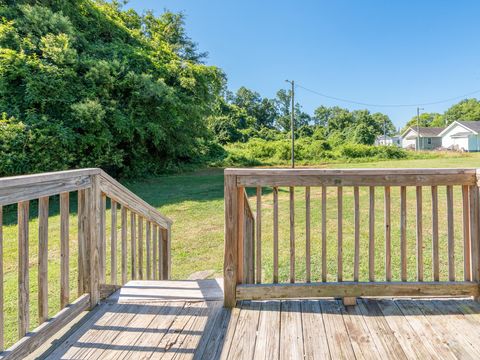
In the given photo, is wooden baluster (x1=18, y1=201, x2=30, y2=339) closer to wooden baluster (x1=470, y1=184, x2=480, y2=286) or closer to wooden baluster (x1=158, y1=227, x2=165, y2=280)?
wooden baluster (x1=158, y1=227, x2=165, y2=280)

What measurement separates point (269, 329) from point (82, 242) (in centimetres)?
124

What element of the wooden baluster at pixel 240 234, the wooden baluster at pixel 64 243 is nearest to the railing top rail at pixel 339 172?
the wooden baluster at pixel 240 234

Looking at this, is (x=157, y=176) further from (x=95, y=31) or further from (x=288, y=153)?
(x=288, y=153)

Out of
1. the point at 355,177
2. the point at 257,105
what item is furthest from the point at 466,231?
the point at 257,105

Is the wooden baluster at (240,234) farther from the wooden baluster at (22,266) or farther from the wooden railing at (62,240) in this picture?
the wooden baluster at (22,266)

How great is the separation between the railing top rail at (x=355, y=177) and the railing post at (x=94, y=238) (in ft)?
2.81

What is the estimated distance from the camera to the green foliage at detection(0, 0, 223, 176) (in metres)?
7.25

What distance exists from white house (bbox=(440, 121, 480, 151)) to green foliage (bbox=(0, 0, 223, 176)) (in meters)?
29.5

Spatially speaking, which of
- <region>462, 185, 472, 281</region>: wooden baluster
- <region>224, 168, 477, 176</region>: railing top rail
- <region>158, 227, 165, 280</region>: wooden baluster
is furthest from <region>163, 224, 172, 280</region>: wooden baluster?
<region>462, 185, 472, 281</region>: wooden baluster


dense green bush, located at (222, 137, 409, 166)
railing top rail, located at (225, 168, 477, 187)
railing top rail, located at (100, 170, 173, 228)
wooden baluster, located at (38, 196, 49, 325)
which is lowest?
wooden baluster, located at (38, 196, 49, 325)

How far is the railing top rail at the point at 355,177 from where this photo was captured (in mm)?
1768

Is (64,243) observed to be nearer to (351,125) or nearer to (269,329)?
(269,329)

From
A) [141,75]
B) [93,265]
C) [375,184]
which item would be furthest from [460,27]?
[93,265]

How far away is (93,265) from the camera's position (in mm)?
1769
